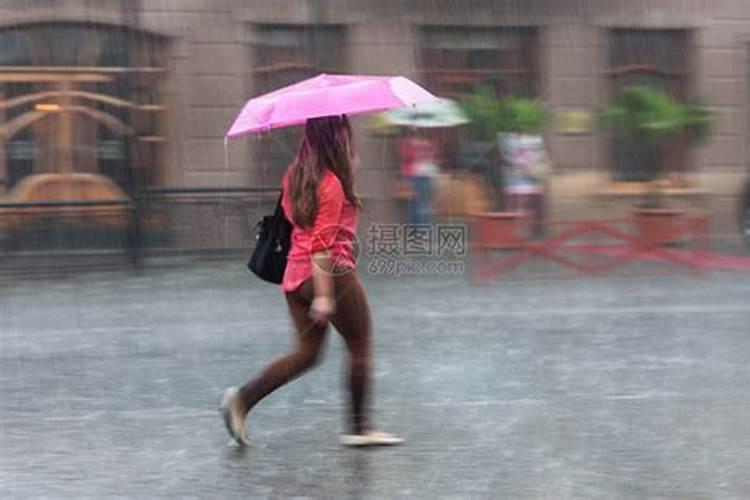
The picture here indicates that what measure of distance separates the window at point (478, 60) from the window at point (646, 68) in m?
1.30

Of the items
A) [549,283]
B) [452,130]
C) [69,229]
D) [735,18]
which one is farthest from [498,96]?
[69,229]

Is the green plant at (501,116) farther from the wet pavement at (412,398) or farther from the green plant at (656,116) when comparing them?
the wet pavement at (412,398)

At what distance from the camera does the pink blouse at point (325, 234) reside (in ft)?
17.9

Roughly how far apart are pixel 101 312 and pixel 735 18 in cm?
1109

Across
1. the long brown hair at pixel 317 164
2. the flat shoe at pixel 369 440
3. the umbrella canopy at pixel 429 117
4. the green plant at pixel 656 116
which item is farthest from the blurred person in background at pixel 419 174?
the long brown hair at pixel 317 164

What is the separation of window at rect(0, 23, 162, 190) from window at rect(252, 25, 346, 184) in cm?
165

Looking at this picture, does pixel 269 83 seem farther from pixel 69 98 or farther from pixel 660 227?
pixel 660 227

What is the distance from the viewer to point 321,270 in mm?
5426

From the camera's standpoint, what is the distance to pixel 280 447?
5.94 metres

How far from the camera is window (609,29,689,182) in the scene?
1706cm

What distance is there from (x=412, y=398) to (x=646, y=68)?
1164 cm

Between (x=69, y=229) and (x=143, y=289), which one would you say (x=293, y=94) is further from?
(x=69, y=229)

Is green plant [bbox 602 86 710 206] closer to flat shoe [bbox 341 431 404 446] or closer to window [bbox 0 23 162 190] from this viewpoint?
→ window [bbox 0 23 162 190]

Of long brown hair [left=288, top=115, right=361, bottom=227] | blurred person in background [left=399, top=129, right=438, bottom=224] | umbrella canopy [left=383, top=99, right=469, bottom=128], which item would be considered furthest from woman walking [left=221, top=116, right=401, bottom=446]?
umbrella canopy [left=383, top=99, right=469, bottom=128]
